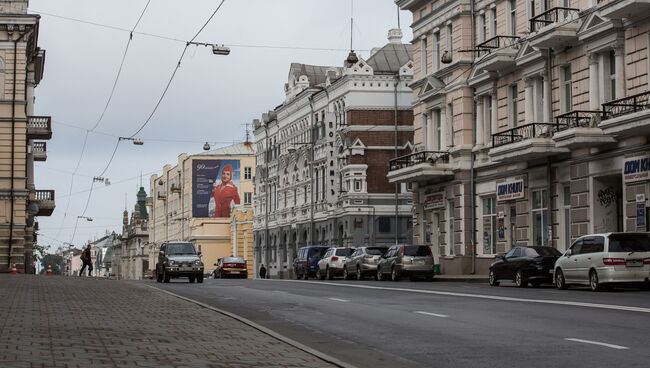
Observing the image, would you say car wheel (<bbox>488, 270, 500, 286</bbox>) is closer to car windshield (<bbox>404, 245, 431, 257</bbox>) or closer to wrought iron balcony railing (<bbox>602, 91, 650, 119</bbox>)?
wrought iron balcony railing (<bbox>602, 91, 650, 119</bbox>)

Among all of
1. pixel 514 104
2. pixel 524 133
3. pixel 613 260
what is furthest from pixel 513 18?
pixel 613 260

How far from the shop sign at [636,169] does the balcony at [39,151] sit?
46333 millimetres

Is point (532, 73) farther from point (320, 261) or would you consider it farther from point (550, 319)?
point (550, 319)

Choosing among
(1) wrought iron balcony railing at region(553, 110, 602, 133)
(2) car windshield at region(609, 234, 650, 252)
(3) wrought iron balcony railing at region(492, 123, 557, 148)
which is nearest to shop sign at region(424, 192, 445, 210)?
(3) wrought iron balcony railing at region(492, 123, 557, 148)

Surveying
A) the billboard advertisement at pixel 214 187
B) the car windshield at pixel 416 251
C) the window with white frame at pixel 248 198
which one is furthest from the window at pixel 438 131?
the billboard advertisement at pixel 214 187

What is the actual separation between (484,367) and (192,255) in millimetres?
37368

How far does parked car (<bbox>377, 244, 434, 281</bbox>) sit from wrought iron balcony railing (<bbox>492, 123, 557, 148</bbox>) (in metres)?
5.94

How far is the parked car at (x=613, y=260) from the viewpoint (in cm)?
3050

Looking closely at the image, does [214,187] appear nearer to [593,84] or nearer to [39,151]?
[39,151]

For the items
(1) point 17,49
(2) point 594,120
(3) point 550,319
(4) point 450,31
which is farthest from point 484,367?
(1) point 17,49

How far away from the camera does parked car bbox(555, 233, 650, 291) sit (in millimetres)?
30500

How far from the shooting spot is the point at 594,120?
3825 cm

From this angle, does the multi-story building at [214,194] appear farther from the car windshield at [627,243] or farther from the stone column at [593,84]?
the car windshield at [627,243]

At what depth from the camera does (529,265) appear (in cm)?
3616
